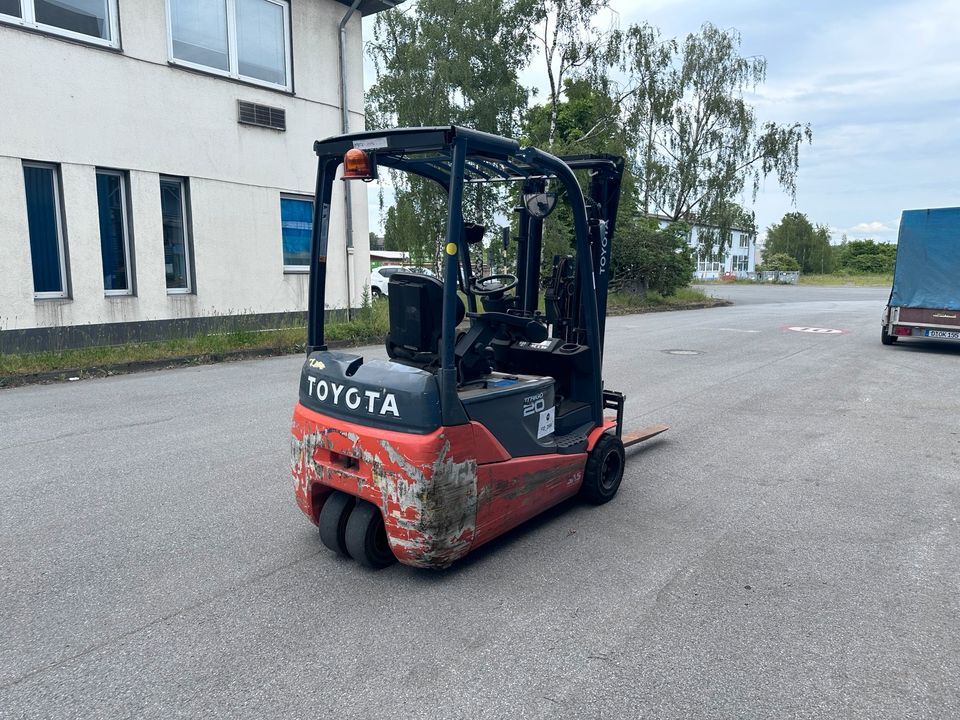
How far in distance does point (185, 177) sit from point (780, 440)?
38.4 ft

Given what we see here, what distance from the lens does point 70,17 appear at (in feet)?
39.0

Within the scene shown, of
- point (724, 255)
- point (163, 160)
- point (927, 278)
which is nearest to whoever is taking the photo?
point (163, 160)

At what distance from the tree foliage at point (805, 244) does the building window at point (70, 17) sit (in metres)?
82.0

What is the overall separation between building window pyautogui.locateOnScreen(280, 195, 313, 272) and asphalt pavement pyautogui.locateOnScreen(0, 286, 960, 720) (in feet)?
30.6

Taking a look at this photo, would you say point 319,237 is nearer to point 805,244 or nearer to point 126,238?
point 126,238

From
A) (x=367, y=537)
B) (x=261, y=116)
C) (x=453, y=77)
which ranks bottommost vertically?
(x=367, y=537)

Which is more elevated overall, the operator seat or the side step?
the operator seat

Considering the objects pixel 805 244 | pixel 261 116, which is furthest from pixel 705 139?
pixel 805 244

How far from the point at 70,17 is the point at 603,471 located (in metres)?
12.2

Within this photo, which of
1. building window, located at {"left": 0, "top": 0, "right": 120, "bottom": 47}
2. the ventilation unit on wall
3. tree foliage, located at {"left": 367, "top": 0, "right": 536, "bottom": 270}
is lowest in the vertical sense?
the ventilation unit on wall

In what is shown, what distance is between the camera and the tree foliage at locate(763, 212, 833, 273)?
8519 cm

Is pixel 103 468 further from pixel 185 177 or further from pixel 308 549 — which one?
pixel 185 177

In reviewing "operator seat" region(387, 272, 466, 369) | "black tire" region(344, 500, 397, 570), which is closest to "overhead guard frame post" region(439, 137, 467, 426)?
"operator seat" region(387, 272, 466, 369)

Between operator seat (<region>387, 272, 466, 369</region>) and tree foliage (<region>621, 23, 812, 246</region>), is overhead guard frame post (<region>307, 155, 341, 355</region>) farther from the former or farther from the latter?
tree foliage (<region>621, 23, 812, 246</region>)
